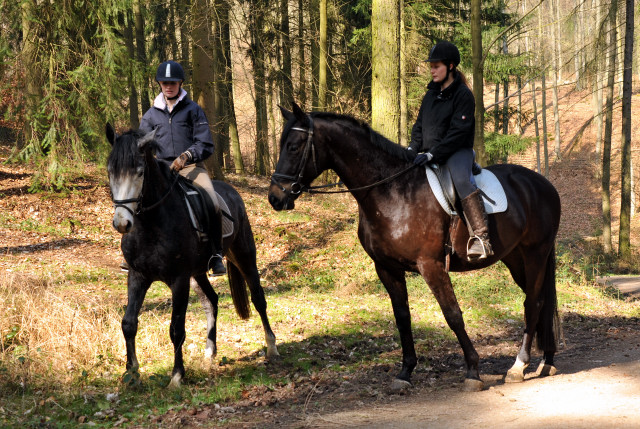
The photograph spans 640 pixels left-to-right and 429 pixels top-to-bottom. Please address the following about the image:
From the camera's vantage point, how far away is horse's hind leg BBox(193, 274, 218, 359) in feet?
25.0

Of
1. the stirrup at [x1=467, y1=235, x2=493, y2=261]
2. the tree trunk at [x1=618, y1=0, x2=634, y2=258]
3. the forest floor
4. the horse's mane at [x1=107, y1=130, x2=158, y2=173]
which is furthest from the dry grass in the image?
the tree trunk at [x1=618, y1=0, x2=634, y2=258]

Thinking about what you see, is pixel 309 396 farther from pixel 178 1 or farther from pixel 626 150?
pixel 626 150

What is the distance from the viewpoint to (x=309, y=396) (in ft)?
20.1

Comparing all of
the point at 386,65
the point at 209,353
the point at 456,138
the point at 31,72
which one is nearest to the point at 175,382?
the point at 209,353

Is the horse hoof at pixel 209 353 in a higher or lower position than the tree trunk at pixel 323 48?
lower

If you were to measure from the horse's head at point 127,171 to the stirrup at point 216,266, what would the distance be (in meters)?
1.46

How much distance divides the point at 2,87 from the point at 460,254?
14834mm

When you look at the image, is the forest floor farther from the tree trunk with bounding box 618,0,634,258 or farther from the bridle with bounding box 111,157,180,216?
the tree trunk with bounding box 618,0,634,258

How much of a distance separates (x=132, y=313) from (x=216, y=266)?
43.6 inches

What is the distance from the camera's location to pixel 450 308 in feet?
20.8

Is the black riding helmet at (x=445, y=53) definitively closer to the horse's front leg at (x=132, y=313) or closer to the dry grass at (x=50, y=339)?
the horse's front leg at (x=132, y=313)

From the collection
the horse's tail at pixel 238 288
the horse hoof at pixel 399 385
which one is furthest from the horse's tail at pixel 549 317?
the horse's tail at pixel 238 288

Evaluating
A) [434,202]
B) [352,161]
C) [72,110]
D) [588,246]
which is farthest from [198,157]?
[588,246]

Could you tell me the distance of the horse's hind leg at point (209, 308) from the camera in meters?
7.63
